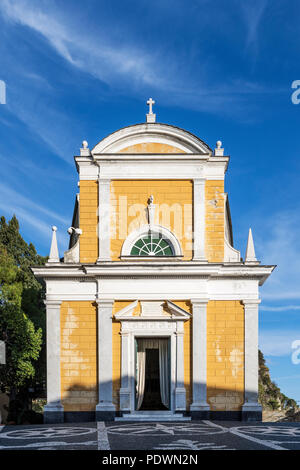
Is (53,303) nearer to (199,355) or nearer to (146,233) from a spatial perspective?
(146,233)

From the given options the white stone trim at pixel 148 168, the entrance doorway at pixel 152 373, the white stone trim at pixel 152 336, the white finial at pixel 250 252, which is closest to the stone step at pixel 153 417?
the white stone trim at pixel 152 336

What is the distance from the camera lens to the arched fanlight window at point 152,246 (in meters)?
17.8

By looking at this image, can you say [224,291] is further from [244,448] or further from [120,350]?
[244,448]

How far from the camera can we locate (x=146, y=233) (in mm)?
17922

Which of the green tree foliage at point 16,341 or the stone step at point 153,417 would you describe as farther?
the green tree foliage at point 16,341

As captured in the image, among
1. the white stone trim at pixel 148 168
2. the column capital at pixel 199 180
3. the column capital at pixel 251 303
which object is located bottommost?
the column capital at pixel 251 303

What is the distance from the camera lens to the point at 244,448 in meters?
9.98

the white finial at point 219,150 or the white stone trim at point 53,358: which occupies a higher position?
the white finial at point 219,150

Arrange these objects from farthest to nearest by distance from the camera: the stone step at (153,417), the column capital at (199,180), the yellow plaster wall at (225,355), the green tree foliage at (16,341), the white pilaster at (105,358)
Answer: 1. the green tree foliage at (16,341)
2. the column capital at (199,180)
3. the yellow plaster wall at (225,355)
4. the white pilaster at (105,358)
5. the stone step at (153,417)

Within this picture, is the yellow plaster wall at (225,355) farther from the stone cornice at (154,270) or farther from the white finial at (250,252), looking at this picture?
the white finial at (250,252)

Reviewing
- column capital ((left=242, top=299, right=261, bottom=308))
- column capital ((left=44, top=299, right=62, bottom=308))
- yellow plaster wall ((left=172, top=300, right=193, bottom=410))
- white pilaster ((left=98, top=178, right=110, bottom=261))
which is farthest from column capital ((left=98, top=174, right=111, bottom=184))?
column capital ((left=242, top=299, right=261, bottom=308))

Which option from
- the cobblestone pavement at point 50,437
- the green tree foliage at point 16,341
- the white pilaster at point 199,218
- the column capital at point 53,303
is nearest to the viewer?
the cobblestone pavement at point 50,437

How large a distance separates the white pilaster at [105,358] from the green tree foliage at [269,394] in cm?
2640

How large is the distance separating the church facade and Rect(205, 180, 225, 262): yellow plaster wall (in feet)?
0.11
